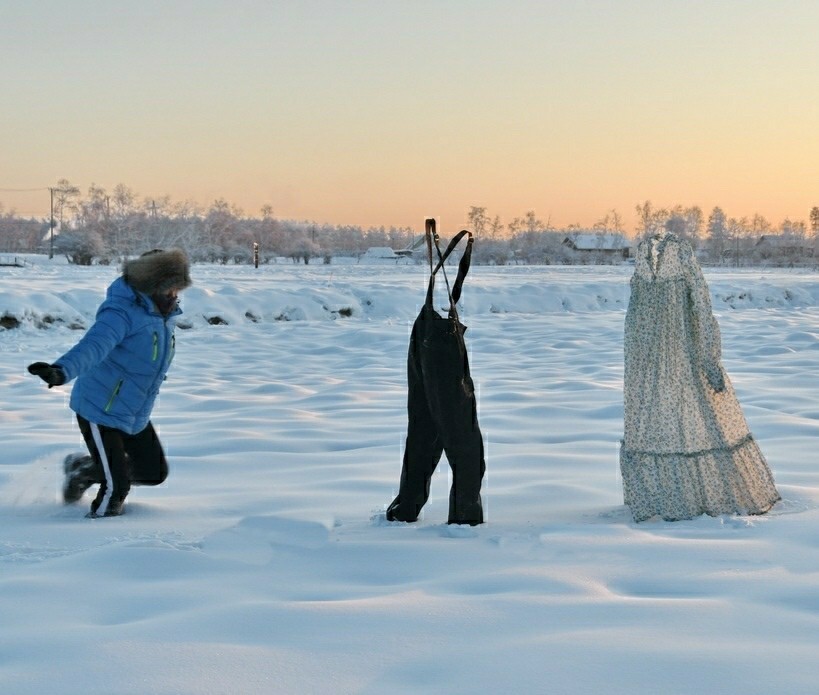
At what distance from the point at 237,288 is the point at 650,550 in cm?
1612

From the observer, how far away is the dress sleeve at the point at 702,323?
4.04 m

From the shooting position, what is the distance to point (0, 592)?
305 cm

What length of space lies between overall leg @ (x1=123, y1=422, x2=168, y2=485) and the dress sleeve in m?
2.59

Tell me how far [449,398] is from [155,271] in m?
1.53

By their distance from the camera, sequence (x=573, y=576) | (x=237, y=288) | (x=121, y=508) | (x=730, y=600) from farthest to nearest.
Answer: (x=237, y=288), (x=121, y=508), (x=573, y=576), (x=730, y=600)

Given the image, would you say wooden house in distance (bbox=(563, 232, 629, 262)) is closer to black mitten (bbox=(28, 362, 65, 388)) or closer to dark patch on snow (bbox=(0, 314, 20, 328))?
dark patch on snow (bbox=(0, 314, 20, 328))

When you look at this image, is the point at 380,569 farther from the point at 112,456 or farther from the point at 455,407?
the point at 112,456

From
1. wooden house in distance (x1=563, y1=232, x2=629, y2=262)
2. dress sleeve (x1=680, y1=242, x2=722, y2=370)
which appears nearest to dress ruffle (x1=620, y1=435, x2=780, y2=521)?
dress sleeve (x1=680, y1=242, x2=722, y2=370)

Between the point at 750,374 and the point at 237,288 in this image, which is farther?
the point at 237,288

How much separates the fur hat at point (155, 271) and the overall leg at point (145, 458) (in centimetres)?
70

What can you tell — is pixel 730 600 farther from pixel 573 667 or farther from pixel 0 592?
pixel 0 592

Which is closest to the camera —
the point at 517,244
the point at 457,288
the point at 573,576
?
the point at 573,576

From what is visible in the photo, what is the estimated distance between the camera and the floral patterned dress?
13.3 feet

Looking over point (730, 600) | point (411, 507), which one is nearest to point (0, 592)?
point (411, 507)
